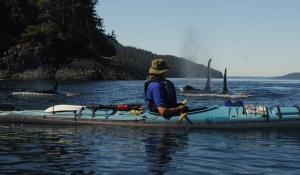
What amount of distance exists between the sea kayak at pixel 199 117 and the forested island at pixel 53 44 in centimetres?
6380

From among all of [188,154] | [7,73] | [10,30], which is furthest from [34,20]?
[188,154]

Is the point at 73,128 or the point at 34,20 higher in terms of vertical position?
the point at 34,20

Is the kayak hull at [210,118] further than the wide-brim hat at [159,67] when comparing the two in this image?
Yes

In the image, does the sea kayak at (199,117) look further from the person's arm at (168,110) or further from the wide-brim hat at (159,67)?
the wide-brim hat at (159,67)

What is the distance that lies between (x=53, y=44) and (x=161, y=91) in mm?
76661

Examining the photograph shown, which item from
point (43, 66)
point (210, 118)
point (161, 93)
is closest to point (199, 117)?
point (210, 118)

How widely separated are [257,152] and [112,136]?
16.2 ft

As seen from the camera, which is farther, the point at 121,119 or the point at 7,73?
the point at 7,73

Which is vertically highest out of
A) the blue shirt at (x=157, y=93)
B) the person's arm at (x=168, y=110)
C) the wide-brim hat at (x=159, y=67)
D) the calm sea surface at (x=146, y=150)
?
the wide-brim hat at (x=159, y=67)

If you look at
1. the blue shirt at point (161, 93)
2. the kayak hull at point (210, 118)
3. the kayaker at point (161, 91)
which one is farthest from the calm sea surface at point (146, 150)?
the blue shirt at point (161, 93)

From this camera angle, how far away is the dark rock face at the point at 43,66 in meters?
77.9

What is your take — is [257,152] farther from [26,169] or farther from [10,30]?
[10,30]

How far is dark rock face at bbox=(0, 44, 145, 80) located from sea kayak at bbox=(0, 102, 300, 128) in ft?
197

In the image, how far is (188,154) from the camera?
10688 millimetres
